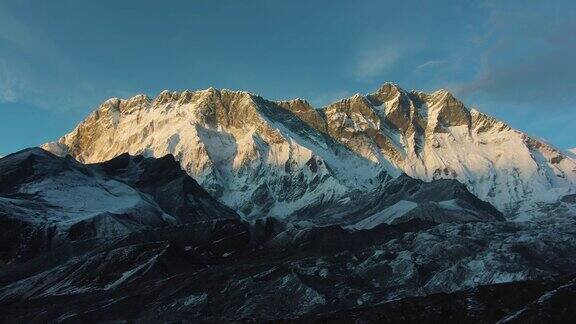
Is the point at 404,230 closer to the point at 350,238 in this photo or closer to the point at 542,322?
the point at 350,238

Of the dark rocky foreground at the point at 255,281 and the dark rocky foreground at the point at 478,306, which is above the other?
the dark rocky foreground at the point at 255,281

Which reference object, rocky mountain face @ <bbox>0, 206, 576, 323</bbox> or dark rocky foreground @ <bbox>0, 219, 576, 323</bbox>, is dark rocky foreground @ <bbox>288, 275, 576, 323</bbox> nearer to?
dark rocky foreground @ <bbox>0, 219, 576, 323</bbox>

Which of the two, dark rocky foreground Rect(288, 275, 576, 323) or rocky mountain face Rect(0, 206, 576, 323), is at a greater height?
rocky mountain face Rect(0, 206, 576, 323)

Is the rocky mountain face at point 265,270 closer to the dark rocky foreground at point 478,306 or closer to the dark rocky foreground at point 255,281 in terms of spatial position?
the dark rocky foreground at point 255,281

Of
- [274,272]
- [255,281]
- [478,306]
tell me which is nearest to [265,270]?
[274,272]

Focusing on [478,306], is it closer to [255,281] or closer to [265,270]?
[255,281]

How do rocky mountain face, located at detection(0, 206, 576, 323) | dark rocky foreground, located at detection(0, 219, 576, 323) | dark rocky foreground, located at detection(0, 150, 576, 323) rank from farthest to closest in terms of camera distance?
rocky mountain face, located at detection(0, 206, 576, 323) < dark rocky foreground, located at detection(0, 150, 576, 323) < dark rocky foreground, located at detection(0, 219, 576, 323)

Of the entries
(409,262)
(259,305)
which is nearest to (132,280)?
(259,305)

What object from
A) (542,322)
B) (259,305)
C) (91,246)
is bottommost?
(542,322)

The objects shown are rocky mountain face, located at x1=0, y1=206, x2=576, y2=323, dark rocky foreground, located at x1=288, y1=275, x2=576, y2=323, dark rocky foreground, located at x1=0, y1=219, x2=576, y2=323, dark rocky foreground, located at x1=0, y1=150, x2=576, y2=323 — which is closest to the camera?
dark rocky foreground, located at x1=288, y1=275, x2=576, y2=323

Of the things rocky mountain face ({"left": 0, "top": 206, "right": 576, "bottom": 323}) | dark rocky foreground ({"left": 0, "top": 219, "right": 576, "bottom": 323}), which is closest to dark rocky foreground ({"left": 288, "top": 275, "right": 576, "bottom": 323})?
dark rocky foreground ({"left": 0, "top": 219, "right": 576, "bottom": 323})

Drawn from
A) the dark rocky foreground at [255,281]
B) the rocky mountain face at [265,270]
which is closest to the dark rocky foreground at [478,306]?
the dark rocky foreground at [255,281]
